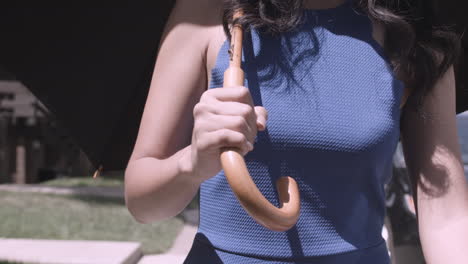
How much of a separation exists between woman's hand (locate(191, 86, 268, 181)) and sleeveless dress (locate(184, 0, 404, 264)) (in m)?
0.26

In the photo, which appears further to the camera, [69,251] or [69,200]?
[69,200]

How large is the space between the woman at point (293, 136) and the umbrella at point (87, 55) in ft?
1.70

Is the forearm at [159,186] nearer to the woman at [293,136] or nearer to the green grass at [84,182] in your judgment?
the woman at [293,136]

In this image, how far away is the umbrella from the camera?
2037mm

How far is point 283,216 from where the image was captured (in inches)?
43.2

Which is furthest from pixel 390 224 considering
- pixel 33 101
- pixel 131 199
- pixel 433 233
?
pixel 33 101

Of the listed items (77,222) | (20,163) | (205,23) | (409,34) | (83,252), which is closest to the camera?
(205,23)

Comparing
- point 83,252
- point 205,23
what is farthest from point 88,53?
point 83,252

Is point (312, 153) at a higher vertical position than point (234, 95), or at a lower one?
lower

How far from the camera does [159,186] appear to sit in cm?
142

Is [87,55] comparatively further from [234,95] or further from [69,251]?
[69,251]

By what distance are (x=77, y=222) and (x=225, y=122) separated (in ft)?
23.8

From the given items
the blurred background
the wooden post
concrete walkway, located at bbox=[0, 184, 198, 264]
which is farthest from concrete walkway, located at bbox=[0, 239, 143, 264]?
the wooden post

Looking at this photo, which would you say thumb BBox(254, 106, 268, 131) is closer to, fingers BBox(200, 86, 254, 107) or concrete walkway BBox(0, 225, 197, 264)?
fingers BBox(200, 86, 254, 107)
